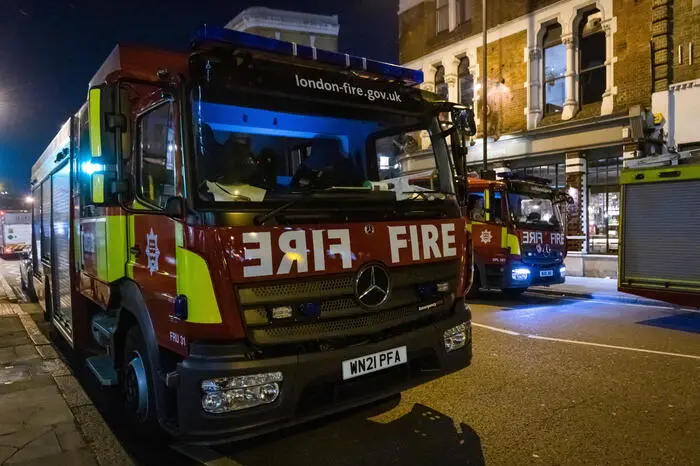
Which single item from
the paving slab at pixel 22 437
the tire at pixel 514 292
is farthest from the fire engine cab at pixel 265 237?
the tire at pixel 514 292

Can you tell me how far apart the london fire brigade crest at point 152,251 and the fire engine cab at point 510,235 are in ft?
25.5

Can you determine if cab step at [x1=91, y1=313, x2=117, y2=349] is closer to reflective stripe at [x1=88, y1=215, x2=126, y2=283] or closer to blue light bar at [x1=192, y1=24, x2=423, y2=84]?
reflective stripe at [x1=88, y1=215, x2=126, y2=283]

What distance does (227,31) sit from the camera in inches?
136

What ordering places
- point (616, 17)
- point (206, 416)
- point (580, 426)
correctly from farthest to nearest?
point (616, 17) → point (580, 426) → point (206, 416)

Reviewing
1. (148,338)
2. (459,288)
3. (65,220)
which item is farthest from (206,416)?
(65,220)

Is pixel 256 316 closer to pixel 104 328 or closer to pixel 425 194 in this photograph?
pixel 425 194

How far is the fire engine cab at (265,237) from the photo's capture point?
312 centimetres

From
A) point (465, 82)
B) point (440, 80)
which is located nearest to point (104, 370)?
point (465, 82)

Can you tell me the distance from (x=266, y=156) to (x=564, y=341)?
5280 millimetres

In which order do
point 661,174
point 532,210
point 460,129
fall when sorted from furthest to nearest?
point 532,210, point 661,174, point 460,129

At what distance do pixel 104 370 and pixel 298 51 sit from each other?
3335 millimetres

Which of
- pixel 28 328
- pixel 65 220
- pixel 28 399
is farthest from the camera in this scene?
pixel 28 328

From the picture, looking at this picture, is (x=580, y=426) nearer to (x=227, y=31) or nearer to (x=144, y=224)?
(x=144, y=224)

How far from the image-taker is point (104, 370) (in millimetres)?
4750
